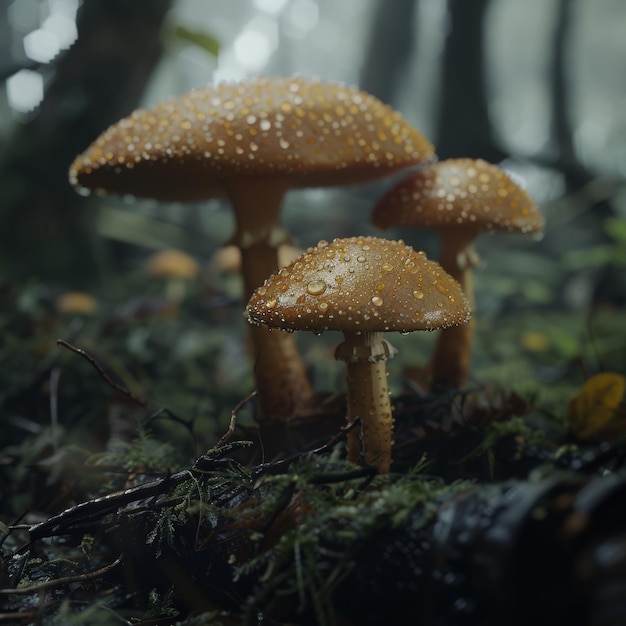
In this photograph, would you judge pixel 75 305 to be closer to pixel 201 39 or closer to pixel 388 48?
pixel 201 39

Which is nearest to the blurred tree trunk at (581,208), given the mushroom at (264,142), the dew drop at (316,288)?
the mushroom at (264,142)

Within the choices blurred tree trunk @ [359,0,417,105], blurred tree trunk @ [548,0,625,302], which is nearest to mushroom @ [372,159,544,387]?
blurred tree trunk @ [548,0,625,302]

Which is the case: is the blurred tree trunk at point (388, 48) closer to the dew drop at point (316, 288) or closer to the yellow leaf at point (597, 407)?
the yellow leaf at point (597, 407)

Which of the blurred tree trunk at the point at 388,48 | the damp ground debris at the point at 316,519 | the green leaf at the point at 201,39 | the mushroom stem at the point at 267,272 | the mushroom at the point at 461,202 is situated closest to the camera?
the damp ground debris at the point at 316,519

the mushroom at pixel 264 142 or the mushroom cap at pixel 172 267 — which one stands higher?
the mushroom at pixel 264 142

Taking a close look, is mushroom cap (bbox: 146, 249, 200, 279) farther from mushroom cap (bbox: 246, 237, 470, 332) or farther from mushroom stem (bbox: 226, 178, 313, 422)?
mushroom cap (bbox: 246, 237, 470, 332)

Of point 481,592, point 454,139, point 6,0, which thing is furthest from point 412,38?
point 481,592
